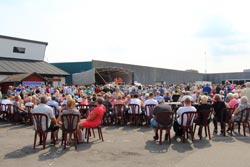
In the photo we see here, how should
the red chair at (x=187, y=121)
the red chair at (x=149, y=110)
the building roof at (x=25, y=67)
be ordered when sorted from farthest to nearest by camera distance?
the building roof at (x=25, y=67) → the red chair at (x=149, y=110) → the red chair at (x=187, y=121)

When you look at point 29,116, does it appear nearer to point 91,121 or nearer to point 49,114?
point 49,114

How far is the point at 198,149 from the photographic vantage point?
736 cm

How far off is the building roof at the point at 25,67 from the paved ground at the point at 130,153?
18.3 m

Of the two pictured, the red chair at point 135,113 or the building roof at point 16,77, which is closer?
the red chair at point 135,113

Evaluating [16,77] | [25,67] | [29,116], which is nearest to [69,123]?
[29,116]

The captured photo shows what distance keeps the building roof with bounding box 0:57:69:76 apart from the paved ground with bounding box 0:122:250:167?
18.3 metres

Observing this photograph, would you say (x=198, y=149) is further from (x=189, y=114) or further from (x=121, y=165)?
(x=121, y=165)

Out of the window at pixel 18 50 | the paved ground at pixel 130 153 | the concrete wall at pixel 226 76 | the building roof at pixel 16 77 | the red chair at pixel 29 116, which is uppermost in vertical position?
the window at pixel 18 50

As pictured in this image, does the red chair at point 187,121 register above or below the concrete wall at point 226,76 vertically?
below

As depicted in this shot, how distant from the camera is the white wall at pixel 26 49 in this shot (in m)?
28.1

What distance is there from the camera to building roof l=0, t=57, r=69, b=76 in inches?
1025

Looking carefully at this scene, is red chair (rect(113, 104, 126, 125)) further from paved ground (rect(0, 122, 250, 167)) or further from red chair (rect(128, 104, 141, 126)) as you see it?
paved ground (rect(0, 122, 250, 167))

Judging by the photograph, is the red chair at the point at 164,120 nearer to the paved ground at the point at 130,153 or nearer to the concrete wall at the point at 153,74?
the paved ground at the point at 130,153

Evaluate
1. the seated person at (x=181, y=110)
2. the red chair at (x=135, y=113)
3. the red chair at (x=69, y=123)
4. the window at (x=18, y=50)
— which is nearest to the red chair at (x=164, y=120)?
the seated person at (x=181, y=110)
